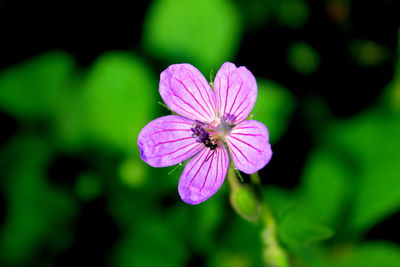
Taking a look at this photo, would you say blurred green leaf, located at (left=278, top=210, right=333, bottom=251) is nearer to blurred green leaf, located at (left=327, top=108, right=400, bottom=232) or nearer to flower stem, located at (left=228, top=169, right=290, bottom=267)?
flower stem, located at (left=228, top=169, right=290, bottom=267)

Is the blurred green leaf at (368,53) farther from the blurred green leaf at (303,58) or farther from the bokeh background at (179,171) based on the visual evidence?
the blurred green leaf at (303,58)

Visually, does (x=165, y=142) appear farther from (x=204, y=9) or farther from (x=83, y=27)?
(x=83, y=27)

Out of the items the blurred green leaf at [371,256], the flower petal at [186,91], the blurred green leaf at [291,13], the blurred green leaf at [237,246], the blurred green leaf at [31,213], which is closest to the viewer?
the flower petal at [186,91]

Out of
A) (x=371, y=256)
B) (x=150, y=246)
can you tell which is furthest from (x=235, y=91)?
(x=371, y=256)

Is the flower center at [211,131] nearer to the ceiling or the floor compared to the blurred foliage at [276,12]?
nearer to the floor

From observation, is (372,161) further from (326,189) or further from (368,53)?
(368,53)

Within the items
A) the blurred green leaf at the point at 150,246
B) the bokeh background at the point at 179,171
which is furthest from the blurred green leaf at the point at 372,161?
the blurred green leaf at the point at 150,246
